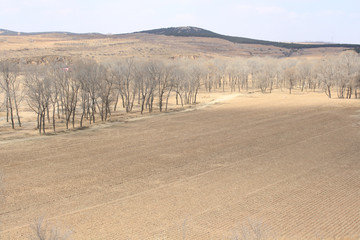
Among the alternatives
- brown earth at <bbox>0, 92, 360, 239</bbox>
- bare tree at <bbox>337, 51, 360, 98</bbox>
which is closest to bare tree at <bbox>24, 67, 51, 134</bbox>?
brown earth at <bbox>0, 92, 360, 239</bbox>

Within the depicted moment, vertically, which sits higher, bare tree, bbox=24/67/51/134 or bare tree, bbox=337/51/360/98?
bare tree, bbox=337/51/360/98

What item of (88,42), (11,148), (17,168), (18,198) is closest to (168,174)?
(18,198)

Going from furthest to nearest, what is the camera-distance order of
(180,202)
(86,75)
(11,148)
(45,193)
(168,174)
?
(86,75) → (11,148) → (168,174) → (45,193) → (180,202)

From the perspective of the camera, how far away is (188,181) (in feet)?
80.6

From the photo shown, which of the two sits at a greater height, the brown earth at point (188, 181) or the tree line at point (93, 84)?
the tree line at point (93, 84)

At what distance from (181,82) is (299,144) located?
3565 cm

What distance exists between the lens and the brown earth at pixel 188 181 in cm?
1786

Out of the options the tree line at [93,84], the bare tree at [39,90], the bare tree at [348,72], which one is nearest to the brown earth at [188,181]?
the bare tree at [39,90]

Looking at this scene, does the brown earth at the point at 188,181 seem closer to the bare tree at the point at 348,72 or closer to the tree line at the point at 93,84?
the tree line at the point at 93,84

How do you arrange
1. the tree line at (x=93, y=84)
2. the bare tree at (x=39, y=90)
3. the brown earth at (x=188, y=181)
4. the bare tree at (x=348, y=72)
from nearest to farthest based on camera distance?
the brown earth at (x=188, y=181), the bare tree at (x=39, y=90), the tree line at (x=93, y=84), the bare tree at (x=348, y=72)

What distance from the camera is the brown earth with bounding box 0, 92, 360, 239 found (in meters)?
17.9

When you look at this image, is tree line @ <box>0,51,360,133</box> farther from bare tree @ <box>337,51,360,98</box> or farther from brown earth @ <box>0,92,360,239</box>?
brown earth @ <box>0,92,360,239</box>

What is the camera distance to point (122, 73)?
61.2 m

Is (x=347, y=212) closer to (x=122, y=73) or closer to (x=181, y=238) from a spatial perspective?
(x=181, y=238)
